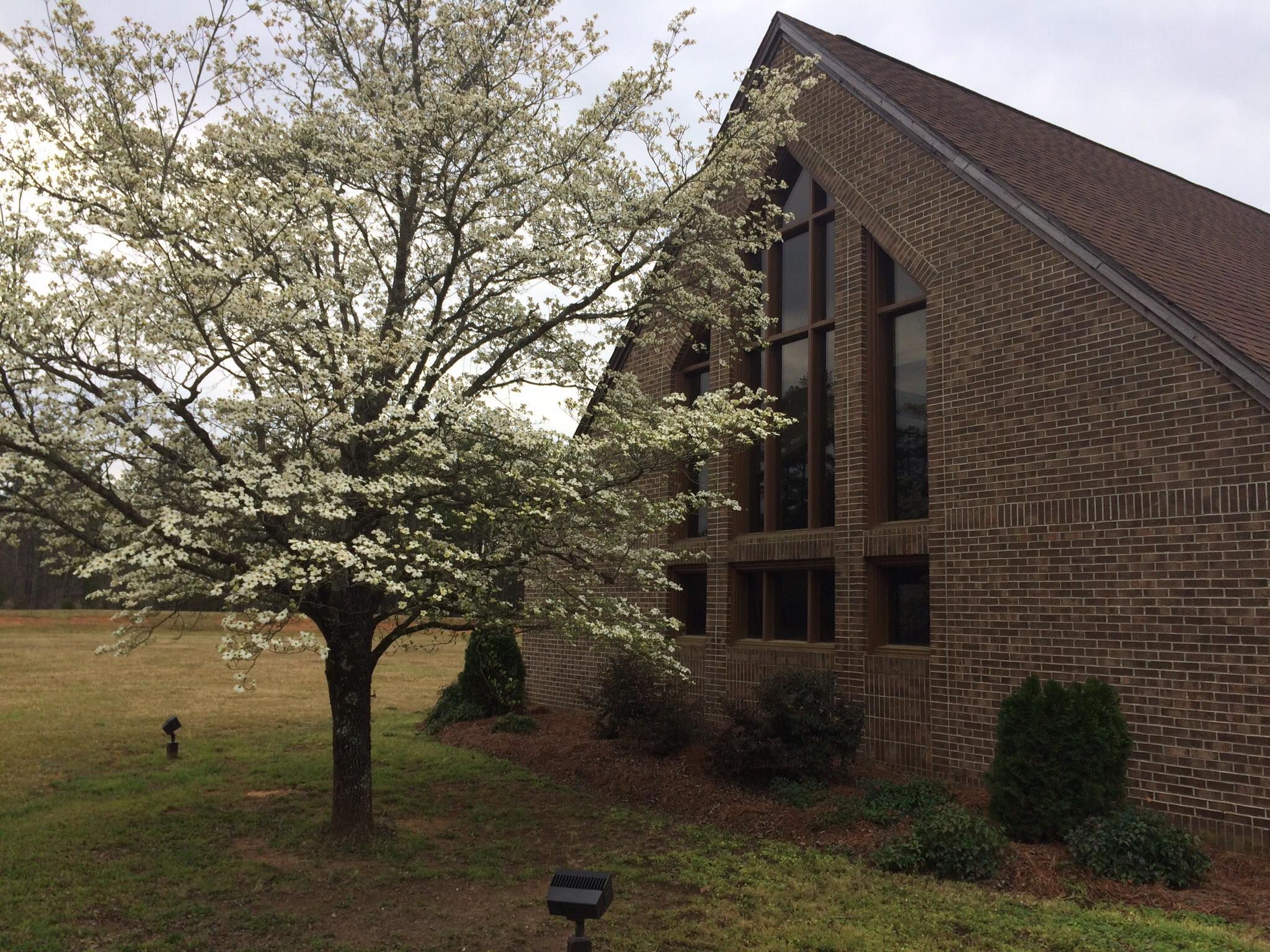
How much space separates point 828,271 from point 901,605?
495 cm

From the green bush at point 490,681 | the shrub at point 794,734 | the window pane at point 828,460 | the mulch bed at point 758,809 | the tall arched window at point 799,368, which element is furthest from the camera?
the green bush at point 490,681

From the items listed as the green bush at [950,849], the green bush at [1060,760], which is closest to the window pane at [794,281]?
the green bush at [1060,760]

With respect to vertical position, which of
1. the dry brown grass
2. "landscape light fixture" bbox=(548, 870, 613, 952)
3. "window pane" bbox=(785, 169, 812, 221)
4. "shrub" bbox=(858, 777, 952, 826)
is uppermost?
"window pane" bbox=(785, 169, 812, 221)

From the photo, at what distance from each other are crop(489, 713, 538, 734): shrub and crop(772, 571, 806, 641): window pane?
483 cm

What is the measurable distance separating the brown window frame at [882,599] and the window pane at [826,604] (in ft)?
3.38

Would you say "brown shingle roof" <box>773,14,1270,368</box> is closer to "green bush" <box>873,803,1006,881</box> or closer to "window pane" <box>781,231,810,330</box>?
"window pane" <box>781,231,810,330</box>

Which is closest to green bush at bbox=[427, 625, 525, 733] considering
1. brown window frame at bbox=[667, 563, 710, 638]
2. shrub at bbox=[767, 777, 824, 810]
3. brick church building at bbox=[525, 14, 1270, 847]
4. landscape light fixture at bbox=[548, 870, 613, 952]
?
brown window frame at bbox=[667, 563, 710, 638]

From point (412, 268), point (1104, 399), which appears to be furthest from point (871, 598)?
point (412, 268)

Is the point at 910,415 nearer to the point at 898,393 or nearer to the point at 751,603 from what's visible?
the point at 898,393

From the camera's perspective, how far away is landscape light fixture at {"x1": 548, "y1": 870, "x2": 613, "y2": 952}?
17.1 feet

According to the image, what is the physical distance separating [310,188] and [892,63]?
1098cm

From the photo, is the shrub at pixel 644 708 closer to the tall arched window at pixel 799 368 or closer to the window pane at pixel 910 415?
the tall arched window at pixel 799 368

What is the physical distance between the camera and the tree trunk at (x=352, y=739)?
32.2 ft

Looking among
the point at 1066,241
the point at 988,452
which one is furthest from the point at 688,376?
the point at 1066,241
